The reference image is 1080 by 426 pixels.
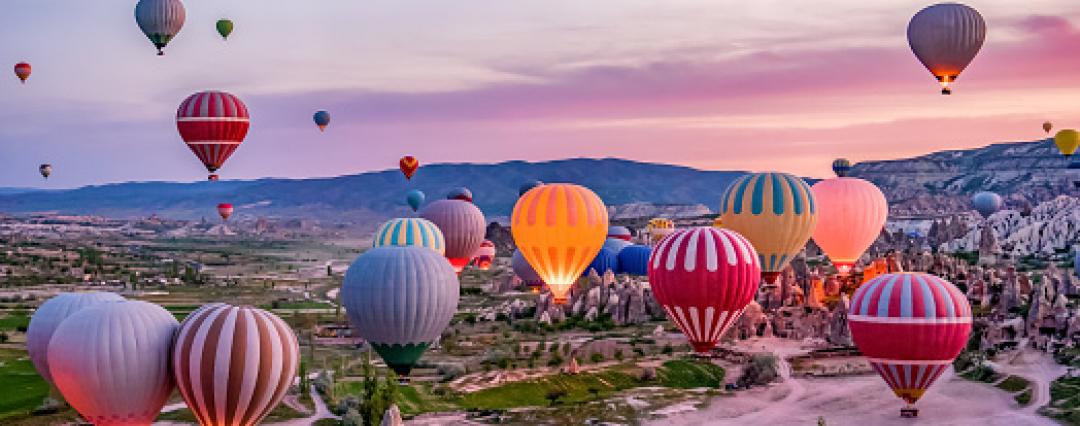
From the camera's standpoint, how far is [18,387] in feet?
171

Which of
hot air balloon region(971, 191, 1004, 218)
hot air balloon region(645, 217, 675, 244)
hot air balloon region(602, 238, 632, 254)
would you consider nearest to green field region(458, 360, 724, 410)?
hot air balloon region(602, 238, 632, 254)

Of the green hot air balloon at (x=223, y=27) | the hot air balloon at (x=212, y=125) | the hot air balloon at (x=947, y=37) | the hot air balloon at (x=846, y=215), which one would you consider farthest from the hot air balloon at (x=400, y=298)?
the green hot air balloon at (x=223, y=27)

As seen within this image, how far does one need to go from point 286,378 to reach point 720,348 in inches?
1160

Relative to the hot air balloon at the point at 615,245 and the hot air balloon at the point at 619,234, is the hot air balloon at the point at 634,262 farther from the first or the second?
Result: the hot air balloon at the point at 619,234

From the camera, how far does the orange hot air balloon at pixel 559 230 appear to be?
190 ft

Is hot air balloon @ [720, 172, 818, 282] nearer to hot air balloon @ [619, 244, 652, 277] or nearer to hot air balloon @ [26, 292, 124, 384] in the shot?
hot air balloon @ [26, 292, 124, 384]

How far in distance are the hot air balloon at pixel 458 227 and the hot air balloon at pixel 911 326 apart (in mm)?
34476

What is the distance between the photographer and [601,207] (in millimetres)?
59562

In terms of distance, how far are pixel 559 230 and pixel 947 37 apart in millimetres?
19564

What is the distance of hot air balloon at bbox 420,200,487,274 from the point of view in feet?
252

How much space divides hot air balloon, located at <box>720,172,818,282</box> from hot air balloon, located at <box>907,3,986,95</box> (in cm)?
870

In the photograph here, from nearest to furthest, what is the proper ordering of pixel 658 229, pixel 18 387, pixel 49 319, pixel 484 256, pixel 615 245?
pixel 49 319
pixel 18 387
pixel 615 245
pixel 484 256
pixel 658 229

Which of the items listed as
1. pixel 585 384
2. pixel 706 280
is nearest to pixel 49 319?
pixel 585 384

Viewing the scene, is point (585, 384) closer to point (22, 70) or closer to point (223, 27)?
point (223, 27)
